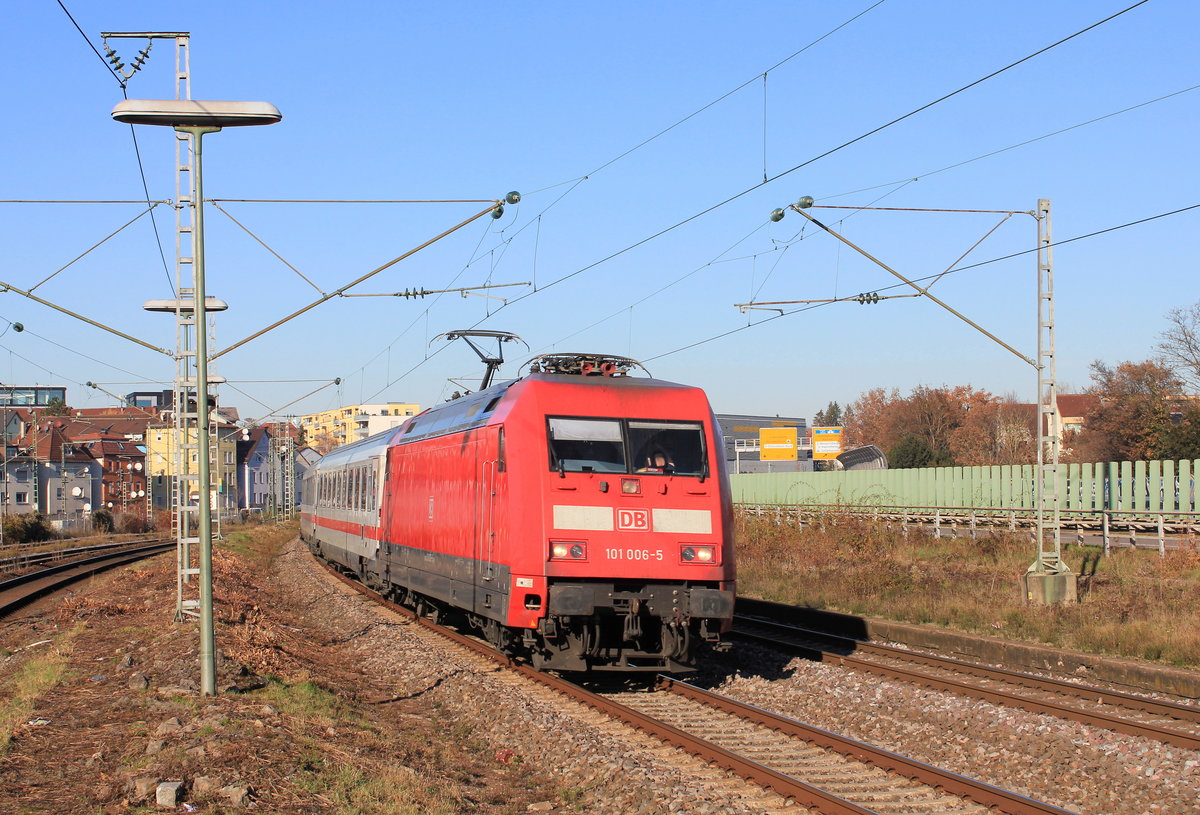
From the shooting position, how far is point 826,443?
52844mm

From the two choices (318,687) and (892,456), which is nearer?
(318,687)

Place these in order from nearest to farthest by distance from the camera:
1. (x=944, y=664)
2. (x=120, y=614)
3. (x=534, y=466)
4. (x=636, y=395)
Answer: (x=534, y=466)
(x=636, y=395)
(x=944, y=664)
(x=120, y=614)

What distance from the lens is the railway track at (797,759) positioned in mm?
8070

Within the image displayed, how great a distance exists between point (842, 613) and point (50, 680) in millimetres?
12573

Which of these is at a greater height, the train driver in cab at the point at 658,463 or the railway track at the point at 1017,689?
the train driver in cab at the point at 658,463

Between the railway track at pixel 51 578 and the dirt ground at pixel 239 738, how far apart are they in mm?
11753

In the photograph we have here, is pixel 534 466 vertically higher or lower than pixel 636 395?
lower

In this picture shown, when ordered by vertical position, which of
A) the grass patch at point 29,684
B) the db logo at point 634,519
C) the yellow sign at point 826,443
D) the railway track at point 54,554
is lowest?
the railway track at point 54,554

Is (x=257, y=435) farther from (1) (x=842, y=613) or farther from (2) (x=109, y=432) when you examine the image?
(1) (x=842, y=613)

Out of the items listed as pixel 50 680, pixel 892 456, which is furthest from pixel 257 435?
pixel 50 680

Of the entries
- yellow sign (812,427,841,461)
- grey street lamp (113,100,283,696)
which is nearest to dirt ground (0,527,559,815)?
grey street lamp (113,100,283,696)

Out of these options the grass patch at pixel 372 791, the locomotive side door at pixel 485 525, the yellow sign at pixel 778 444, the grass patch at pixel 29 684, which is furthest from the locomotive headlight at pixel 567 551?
the yellow sign at pixel 778 444

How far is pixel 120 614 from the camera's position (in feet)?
68.7

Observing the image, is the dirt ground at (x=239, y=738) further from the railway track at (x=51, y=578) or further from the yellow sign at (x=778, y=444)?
the yellow sign at (x=778, y=444)
